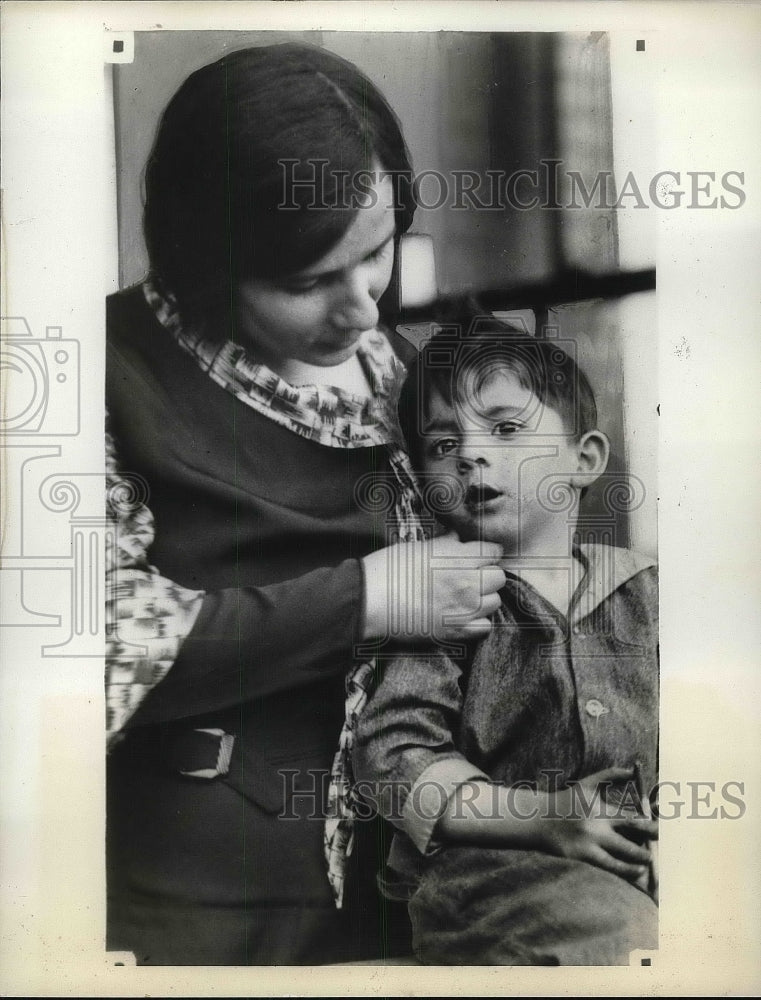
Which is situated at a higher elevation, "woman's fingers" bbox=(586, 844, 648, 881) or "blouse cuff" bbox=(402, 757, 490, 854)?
"blouse cuff" bbox=(402, 757, 490, 854)

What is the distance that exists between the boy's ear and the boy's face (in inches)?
0.4

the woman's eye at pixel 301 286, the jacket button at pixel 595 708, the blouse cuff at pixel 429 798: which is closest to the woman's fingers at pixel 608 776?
the jacket button at pixel 595 708

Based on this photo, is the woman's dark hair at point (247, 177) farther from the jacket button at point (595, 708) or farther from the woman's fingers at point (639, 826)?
the woman's fingers at point (639, 826)

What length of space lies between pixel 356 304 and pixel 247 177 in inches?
12.7

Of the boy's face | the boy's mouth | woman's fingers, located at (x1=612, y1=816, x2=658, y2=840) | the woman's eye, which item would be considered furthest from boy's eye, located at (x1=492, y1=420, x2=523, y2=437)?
woman's fingers, located at (x1=612, y1=816, x2=658, y2=840)

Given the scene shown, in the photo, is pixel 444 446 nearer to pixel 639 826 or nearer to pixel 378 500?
pixel 378 500

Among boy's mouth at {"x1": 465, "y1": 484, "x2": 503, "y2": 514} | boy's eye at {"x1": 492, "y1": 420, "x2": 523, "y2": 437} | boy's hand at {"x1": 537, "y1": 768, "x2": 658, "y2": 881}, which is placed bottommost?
boy's hand at {"x1": 537, "y1": 768, "x2": 658, "y2": 881}

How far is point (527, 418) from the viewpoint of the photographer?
5.12 ft

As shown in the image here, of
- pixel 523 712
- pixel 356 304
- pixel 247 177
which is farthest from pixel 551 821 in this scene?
pixel 247 177

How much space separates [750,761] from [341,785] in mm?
809

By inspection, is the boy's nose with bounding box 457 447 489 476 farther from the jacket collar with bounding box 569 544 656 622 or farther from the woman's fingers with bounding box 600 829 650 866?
the woman's fingers with bounding box 600 829 650 866

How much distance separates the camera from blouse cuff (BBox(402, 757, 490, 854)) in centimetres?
152

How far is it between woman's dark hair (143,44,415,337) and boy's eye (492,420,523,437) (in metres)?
0.48

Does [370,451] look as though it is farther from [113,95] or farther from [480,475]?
[113,95]
